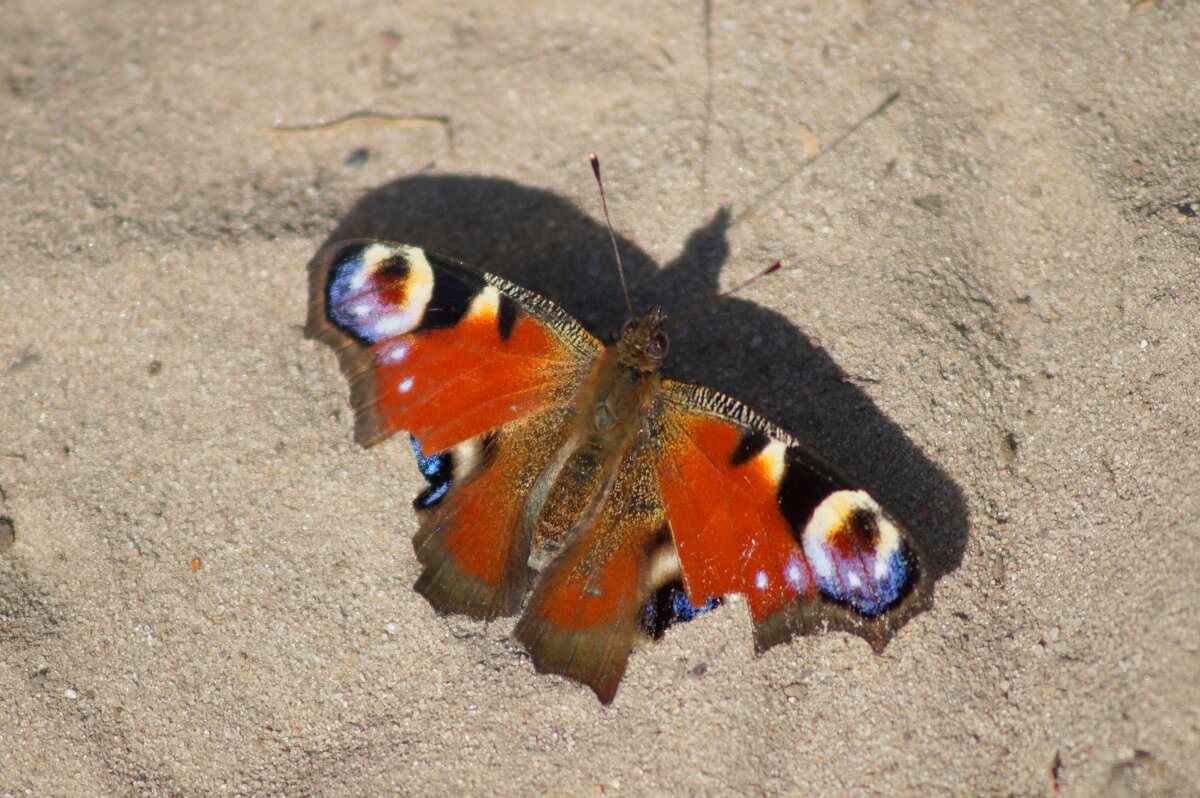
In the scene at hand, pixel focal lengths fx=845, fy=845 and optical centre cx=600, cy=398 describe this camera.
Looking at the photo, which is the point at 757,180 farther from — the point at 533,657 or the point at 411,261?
the point at 533,657

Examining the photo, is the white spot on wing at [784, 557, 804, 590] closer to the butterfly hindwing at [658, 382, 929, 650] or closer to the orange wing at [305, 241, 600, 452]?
the butterfly hindwing at [658, 382, 929, 650]

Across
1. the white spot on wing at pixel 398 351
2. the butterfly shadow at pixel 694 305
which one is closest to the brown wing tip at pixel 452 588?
the white spot on wing at pixel 398 351

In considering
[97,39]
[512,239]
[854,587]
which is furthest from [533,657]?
[97,39]

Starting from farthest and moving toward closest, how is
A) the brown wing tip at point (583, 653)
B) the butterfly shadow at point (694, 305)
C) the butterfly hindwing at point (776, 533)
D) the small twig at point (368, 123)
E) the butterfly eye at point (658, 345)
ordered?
the small twig at point (368, 123) → the butterfly shadow at point (694, 305) → the butterfly eye at point (658, 345) → the brown wing tip at point (583, 653) → the butterfly hindwing at point (776, 533)

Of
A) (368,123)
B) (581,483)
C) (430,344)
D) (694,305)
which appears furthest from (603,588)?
(368,123)

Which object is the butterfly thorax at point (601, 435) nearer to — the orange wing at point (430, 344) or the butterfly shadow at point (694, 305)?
the orange wing at point (430, 344)

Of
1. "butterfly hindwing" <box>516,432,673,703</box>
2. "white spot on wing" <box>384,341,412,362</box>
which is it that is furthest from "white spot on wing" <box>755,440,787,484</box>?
"white spot on wing" <box>384,341,412,362</box>

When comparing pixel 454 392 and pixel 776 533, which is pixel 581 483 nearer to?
pixel 454 392
